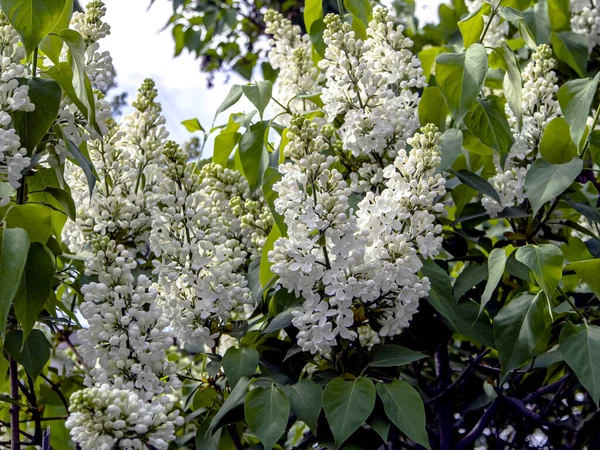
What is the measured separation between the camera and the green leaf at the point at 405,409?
1141 millimetres

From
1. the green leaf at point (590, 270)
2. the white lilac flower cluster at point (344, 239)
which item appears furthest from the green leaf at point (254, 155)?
the green leaf at point (590, 270)

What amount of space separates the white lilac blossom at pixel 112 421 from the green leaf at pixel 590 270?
0.73 meters

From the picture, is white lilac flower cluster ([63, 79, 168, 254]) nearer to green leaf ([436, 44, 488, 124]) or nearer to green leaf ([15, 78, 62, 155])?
green leaf ([15, 78, 62, 155])

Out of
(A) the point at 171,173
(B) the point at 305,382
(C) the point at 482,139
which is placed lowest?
(B) the point at 305,382

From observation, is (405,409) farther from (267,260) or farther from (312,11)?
Result: (312,11)

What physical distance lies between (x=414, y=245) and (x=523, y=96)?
58 cm

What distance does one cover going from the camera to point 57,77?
1231mm

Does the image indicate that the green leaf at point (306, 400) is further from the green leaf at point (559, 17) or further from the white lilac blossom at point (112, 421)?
the green leaf at point (559, 17)

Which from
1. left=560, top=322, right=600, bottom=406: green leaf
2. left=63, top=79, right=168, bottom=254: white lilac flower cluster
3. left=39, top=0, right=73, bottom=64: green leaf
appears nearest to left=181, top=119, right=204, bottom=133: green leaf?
left=63, top=79, right=168, bottom=254: white lilac flower cluster

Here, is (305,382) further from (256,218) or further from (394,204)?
(256,218)

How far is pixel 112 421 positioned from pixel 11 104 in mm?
486

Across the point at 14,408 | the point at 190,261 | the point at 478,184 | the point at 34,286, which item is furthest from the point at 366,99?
the point at 14,408

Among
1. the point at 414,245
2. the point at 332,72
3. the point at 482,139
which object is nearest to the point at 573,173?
the point at 482,139

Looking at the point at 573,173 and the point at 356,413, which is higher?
the point at 573,173
